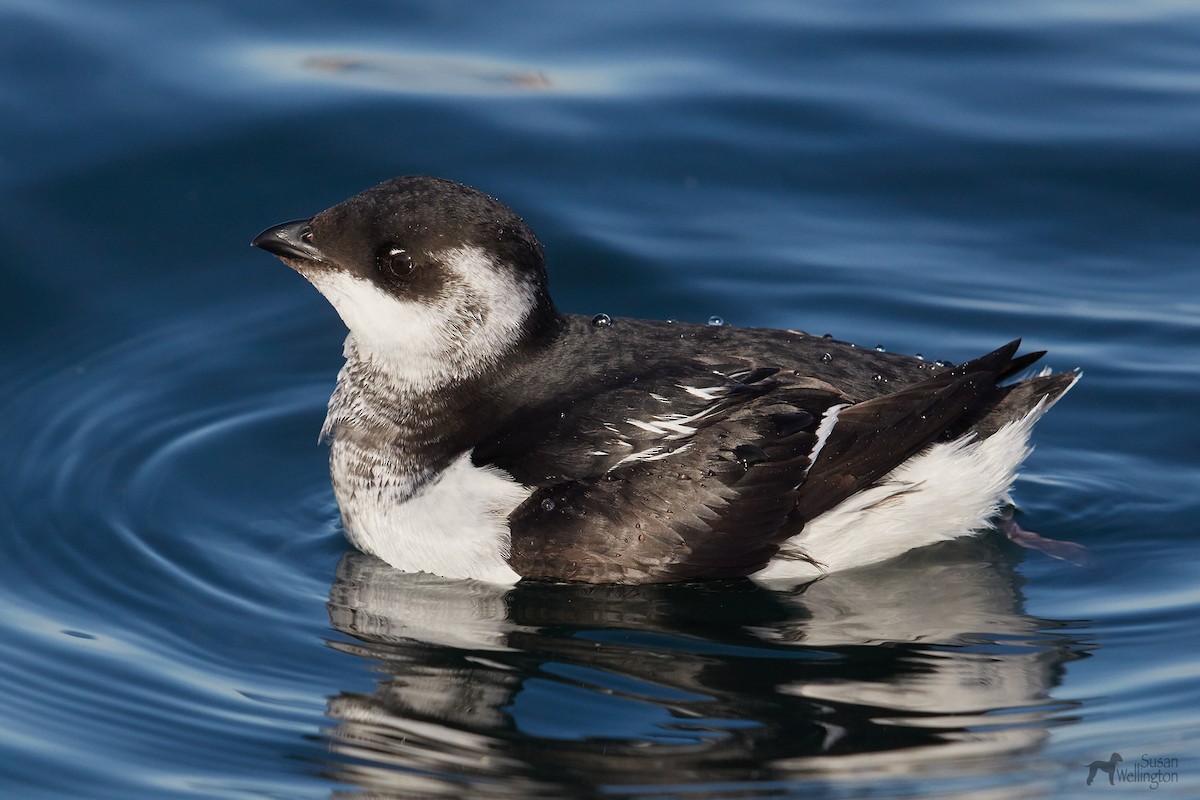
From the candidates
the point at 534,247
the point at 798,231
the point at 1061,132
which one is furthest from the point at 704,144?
the point at 534,247

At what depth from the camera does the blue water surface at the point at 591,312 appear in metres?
5.18

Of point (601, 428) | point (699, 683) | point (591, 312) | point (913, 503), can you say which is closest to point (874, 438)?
point (913, 503)

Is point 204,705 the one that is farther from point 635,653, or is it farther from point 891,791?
point 891,791

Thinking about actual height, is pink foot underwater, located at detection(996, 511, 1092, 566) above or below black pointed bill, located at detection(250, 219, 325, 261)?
below

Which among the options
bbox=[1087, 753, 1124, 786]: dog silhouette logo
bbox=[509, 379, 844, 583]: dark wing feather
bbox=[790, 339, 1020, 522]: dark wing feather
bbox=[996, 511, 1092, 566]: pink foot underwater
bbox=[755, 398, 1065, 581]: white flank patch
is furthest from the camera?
bbox=[996, 511, 1092, 566]: pink foot underwater

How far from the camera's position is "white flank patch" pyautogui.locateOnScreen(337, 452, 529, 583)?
5934 millimetres

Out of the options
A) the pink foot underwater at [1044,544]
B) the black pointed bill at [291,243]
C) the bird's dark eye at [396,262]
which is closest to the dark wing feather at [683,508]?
the bird's dark eye at [396,262]

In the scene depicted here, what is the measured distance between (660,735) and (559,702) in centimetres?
42

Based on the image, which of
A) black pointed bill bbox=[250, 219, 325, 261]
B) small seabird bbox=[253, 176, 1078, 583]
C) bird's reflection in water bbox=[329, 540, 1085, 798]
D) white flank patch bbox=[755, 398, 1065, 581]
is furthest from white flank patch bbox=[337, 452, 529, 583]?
white flank patch bbox=[755, 398, 1065, 581]

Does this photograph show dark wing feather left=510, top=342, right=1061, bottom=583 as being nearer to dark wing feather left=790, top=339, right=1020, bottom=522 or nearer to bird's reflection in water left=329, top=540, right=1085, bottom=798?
dark wing feather left=790, top=339, right=1020, bottom=522

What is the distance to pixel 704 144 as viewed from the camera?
9688mm

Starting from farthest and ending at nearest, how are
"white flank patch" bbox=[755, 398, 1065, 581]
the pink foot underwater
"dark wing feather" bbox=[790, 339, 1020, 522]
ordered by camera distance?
the pink foot underwater < "white flank patch" bbox=[755, 398, 1065, 581] < "dark wing feather" bbox=[790, 339, 1020, 522]

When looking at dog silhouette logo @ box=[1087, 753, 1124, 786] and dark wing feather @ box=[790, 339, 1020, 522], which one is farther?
dark wing feather @ box=[790, 339, 1020, 522]

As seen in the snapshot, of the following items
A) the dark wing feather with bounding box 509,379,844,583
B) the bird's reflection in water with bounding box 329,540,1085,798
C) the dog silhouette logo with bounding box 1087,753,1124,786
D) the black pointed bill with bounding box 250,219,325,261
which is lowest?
the dog silhouette logo with bounding box 1087,753,1124,786
